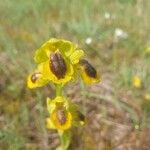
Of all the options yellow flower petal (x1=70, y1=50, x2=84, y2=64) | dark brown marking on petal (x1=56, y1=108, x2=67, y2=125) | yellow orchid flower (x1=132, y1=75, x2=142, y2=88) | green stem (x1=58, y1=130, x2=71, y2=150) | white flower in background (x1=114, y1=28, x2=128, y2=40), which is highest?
white flower in background (x1=114, y1=28, x2=128, y2=40)

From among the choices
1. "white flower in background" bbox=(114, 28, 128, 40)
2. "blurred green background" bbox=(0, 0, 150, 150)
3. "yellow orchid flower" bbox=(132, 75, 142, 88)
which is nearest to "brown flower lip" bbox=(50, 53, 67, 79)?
"blurred green background" bbox=(0, 0, 150, 150)

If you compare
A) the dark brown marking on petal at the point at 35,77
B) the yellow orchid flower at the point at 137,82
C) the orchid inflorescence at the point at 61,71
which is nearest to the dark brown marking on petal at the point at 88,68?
the orchid inflorescence at the point at 61,71

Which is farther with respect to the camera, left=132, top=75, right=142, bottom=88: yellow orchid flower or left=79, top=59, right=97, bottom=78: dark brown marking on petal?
left=132, top=75, right=142, bottom=88: yellow orchid flower

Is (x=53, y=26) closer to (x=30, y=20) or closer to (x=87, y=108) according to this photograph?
(x=30, y=20)

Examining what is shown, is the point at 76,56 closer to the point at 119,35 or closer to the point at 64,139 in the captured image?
the point at 64,139

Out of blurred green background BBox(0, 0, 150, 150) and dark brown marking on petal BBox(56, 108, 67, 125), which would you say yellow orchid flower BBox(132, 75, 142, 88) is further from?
dark brown marking on petal BBox(56, 108, 67, 125)

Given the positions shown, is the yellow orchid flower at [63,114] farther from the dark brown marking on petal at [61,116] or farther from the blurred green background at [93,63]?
the blurred green background at [93,63]

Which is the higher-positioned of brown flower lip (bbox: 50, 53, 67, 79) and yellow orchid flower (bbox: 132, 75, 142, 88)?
yellow orchid flower (bbox: 132, 75, 142, 88)
